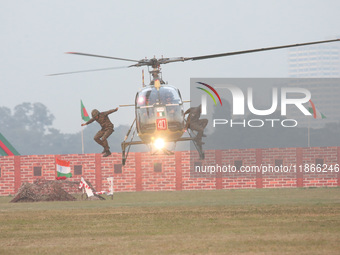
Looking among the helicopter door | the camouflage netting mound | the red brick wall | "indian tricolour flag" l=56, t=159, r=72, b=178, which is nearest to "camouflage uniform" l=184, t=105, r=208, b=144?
the helicopter door

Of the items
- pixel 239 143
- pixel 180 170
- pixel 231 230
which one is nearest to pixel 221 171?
pixel 180 170

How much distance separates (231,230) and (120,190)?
41580 mm

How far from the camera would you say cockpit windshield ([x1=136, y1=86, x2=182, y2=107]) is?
103 feet

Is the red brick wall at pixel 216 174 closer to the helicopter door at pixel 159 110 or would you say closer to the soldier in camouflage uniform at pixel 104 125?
the soldier in camouflage uniform at pixel 104 125

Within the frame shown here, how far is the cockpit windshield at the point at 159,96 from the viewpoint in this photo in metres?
31.5

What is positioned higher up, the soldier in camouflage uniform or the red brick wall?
the soldier in camouflage uniform

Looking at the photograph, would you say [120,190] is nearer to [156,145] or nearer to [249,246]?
[156,145]

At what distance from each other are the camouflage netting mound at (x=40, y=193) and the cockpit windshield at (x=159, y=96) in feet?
47.1

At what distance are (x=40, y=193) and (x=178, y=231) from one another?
74.2 ft

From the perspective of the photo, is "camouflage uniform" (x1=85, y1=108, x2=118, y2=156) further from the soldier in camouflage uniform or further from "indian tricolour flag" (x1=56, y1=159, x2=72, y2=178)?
"indian tricolour flag" (x1=56, y1=159, x2=72, y2=178)

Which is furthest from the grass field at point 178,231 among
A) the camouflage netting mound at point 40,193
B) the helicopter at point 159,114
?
the camouflage netting mound at point 40,193

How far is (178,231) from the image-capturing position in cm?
2300


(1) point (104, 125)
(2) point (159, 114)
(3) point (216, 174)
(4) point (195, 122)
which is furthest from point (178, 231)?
(3) point (216, 174)

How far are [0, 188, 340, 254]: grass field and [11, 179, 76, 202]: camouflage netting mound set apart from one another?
40.2ft
